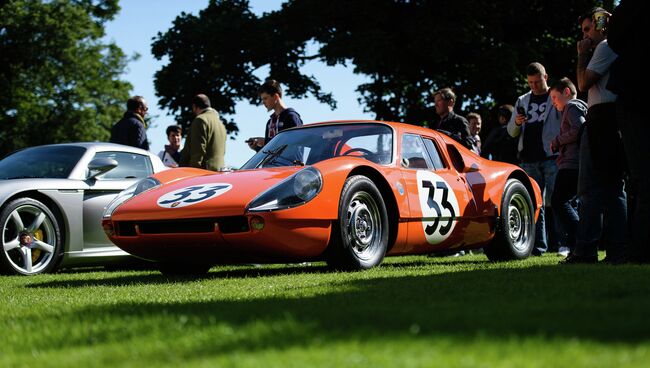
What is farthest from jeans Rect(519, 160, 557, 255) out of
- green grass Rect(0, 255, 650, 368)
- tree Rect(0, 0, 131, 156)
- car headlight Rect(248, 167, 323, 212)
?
tree Rect(0, 0, 131, 156)

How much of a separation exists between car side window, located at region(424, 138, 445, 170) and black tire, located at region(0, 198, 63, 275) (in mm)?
3782

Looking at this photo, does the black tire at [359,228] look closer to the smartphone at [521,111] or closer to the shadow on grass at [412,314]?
the shadow on grass at [412,314]

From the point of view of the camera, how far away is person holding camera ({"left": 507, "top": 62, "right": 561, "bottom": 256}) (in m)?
9.77

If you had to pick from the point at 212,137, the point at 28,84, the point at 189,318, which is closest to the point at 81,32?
the point at 28,84

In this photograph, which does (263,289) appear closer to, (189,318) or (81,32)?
(189,318)

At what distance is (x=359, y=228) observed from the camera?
288 inches

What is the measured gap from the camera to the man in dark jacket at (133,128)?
11758 millimetres

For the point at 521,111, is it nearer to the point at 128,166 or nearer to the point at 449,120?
the point at 449,120

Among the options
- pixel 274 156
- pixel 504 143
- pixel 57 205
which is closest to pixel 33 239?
pixel 57 205

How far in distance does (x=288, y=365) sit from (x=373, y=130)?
5.62 metres

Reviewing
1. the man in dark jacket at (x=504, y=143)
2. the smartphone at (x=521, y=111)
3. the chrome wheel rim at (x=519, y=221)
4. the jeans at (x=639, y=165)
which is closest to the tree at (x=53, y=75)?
the man in dark jacket at (x=504, y=143)

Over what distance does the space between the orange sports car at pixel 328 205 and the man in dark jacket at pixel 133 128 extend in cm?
375

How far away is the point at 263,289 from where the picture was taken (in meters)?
5.65

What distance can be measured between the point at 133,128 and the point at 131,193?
4.24 m
